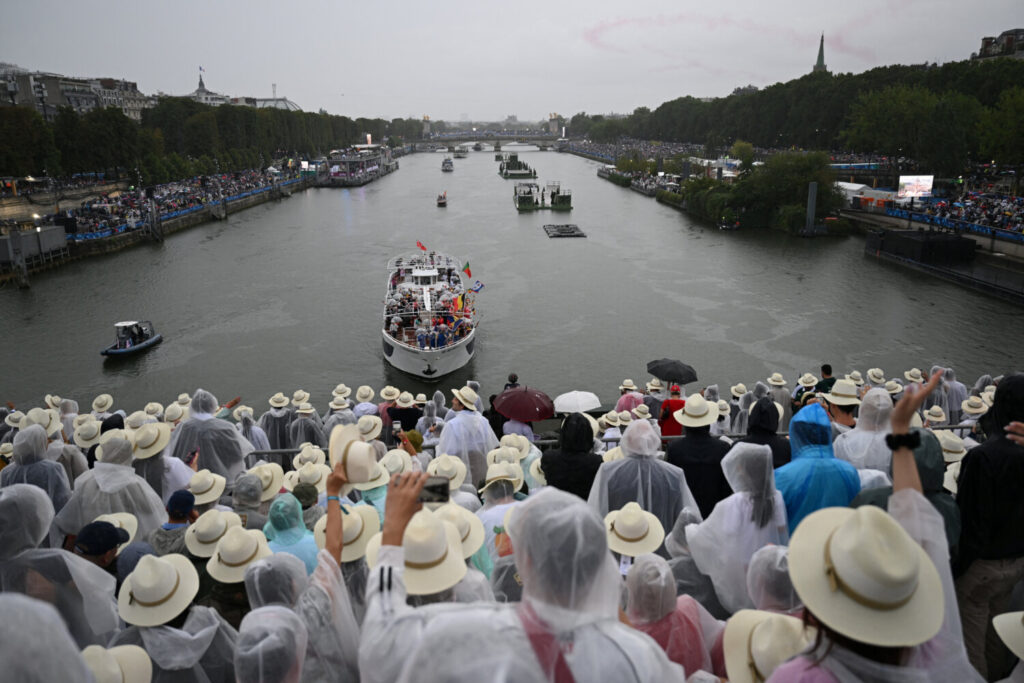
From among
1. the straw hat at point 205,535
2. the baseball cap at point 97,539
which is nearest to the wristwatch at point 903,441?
the straw hat at point 205,535

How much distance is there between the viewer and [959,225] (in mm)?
33531

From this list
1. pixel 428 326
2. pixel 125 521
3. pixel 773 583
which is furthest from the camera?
pixel 428 326

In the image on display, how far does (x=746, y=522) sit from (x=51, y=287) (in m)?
35.7

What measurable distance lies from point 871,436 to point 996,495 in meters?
1.11

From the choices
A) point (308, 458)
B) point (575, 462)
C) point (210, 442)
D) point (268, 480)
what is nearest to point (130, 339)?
point (210, 442)

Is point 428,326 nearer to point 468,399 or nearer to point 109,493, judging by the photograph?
point 468,399

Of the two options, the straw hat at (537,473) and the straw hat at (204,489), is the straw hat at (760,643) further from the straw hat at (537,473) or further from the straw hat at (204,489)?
the straw hat at (204,489)

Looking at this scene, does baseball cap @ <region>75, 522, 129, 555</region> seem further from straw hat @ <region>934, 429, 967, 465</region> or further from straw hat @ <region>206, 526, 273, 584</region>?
straw hat @ <region>934, 429, 967, 465</region>

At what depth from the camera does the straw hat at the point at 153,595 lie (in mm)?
2652

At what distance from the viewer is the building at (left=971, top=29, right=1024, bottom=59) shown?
88875 millimetres

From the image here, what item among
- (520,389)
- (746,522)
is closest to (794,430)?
(746,522)

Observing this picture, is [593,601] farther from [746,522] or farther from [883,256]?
[883,256]

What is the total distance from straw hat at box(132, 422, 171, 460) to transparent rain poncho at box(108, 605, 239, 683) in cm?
285

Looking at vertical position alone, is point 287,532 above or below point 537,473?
above
